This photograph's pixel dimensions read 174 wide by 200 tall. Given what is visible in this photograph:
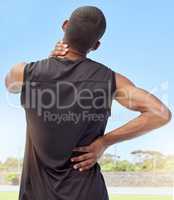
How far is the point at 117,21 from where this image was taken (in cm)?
203

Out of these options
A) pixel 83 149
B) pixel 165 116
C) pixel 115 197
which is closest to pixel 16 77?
pixel 83 149

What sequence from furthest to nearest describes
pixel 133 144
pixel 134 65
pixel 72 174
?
pixel 134 65, pixel 133 144, pixel 72 174

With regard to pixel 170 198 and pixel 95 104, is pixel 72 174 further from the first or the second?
pixel 170 198

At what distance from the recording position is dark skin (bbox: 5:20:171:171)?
3.84 feet

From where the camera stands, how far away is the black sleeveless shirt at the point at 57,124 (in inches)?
45.1

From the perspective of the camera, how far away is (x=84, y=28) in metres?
1.18

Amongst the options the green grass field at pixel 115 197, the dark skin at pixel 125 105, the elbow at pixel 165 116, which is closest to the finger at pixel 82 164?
the dark skin at pixel 125 105

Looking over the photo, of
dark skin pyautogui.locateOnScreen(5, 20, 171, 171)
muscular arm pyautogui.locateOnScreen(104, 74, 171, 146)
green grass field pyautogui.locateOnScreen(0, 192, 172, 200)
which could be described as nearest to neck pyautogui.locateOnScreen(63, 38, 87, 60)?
dark skin pyautogui.locateOnScreen(5, 20, 171, 171)

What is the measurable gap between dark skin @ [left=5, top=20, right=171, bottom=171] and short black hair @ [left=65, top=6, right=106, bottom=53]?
0.08 ft

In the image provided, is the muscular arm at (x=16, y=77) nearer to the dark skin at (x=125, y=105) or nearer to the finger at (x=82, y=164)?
the dark skin at (x=125, y=105)

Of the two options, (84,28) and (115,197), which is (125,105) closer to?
(84,28)

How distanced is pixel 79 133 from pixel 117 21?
1033 mm

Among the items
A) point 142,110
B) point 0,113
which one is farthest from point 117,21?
point 142,110

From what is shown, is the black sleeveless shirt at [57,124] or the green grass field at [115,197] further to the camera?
the green grass field at [115,197]
